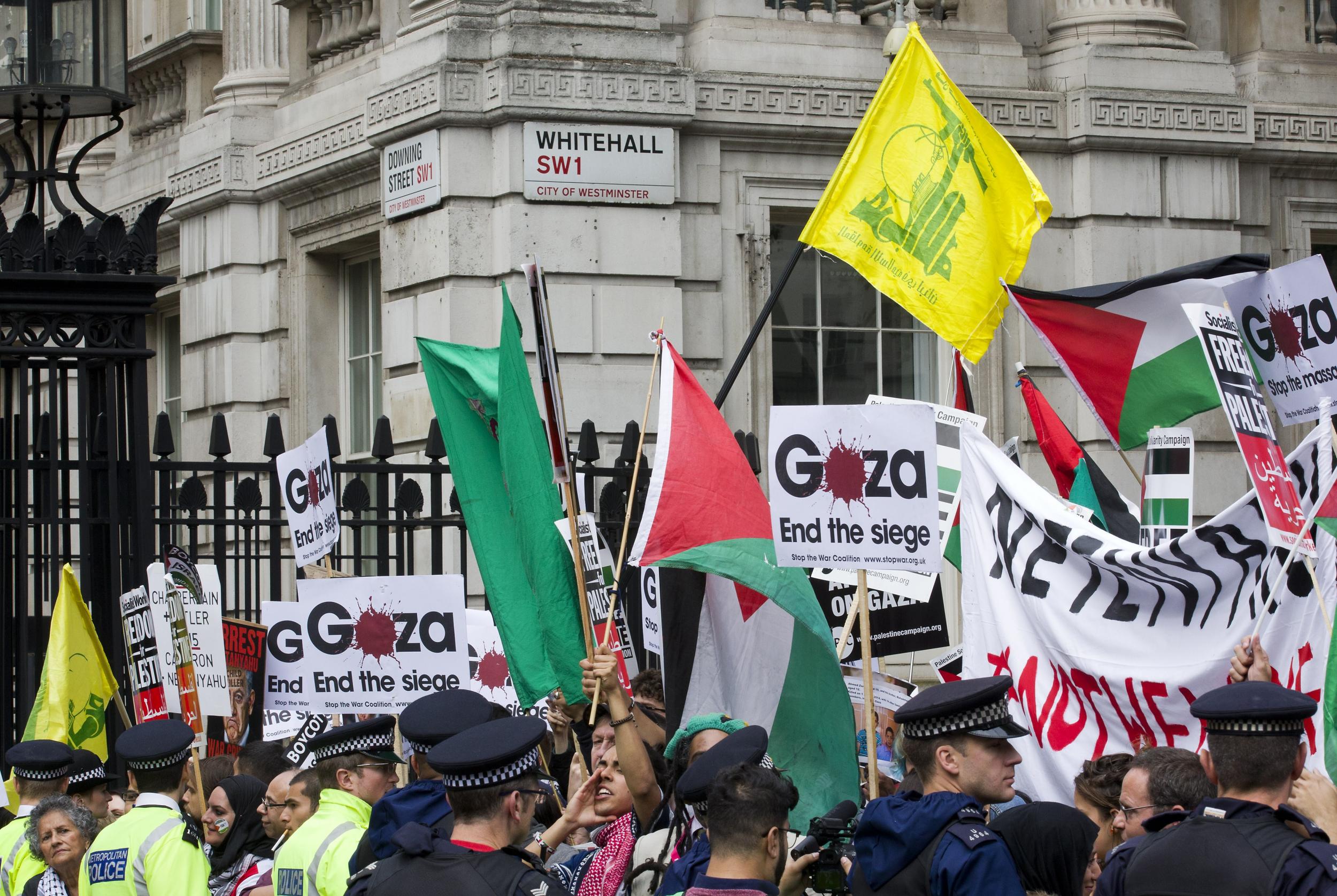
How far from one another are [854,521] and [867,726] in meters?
0.97

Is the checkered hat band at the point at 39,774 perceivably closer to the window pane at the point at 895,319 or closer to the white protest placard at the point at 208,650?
the white protest placard at the point at 208,650

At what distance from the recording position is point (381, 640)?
859 cm

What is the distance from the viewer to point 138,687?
29.0 ft

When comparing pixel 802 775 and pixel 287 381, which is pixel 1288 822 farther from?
pixel 287 381

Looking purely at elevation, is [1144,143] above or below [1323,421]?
above

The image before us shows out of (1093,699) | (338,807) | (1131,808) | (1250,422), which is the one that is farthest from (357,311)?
(1131,808)

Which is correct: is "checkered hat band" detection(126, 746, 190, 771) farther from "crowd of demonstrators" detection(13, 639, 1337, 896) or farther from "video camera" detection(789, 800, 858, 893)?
"video camera" detection(789, 800, 858, 893)

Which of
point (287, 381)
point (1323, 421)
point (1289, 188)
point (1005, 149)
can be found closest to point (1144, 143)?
point (1289, 188)

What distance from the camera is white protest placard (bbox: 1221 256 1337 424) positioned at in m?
7.72

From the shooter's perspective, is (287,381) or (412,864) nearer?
(412,864)

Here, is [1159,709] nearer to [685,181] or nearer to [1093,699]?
[1093,699]

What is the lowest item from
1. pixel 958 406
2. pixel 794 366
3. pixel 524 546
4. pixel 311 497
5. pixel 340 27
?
pixel 524 546

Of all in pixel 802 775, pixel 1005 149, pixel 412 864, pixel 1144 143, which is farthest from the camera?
pixel 1144 143

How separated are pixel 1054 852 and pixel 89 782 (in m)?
4.09
